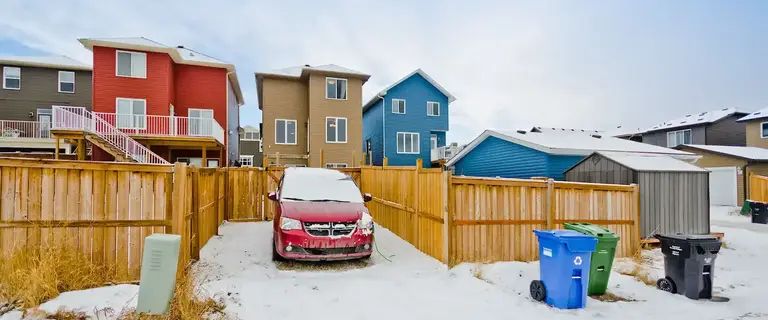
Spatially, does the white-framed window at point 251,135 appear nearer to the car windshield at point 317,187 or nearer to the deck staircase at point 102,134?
the deck staircase at point 102,134

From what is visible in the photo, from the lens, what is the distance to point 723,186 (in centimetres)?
2225

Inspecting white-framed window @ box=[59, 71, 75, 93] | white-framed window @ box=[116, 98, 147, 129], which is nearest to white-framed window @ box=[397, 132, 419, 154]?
white-framed window @ box=[116, 98, 147, 129]

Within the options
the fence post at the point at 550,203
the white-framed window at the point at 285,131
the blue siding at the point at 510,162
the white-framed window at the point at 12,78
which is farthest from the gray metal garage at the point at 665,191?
the white-framed window at the point at 12,78

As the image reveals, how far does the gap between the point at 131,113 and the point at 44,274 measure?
59.3 ft

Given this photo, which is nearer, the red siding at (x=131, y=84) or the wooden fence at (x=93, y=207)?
the wooden fence at (x=93, y=207)

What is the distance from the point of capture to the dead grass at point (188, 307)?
4184 mm

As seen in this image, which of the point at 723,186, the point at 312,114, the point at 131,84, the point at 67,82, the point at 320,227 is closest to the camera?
the point at 320,227

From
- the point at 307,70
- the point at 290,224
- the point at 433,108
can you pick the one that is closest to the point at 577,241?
the point at 290,224

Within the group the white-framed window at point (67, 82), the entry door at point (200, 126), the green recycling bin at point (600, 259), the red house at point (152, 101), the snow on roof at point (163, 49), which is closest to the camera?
the green recycling bin at point (600, 259)

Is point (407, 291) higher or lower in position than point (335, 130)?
lower

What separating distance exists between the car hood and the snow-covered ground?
0.93 metres

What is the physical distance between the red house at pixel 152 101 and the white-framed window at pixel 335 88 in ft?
20.2

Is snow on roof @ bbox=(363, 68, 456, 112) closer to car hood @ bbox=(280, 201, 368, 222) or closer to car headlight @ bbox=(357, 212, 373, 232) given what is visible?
car hood @ bbox=(280, 201, 368, 222)

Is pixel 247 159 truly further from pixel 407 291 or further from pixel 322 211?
pixel 407 291
